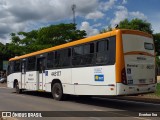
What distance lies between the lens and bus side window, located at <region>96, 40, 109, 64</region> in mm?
13798

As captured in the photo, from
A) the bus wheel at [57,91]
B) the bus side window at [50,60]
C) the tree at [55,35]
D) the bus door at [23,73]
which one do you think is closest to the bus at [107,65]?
the bus wheel at [57,91]

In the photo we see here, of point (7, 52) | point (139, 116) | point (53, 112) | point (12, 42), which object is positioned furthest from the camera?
point (7, 52)

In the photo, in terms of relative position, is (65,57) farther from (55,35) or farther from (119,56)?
(55,35)

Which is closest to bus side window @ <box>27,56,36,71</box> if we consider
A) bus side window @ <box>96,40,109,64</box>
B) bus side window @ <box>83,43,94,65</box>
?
bus side window @ <box>83,43,94,65</box>

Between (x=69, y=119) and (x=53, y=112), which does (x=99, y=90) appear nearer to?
(x=53, y=112)

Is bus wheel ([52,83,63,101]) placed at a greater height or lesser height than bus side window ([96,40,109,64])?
lesser

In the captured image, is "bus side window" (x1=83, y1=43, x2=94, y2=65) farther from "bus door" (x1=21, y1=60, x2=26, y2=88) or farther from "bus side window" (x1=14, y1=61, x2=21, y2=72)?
"bus side window" (x1=14, y1=61, x2=21, y2=72)

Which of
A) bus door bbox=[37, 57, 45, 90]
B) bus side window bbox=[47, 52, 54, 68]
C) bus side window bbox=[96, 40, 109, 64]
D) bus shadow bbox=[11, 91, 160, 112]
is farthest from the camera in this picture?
bus door bbox=[37, 57, 45, 90]

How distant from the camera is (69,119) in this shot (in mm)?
11086

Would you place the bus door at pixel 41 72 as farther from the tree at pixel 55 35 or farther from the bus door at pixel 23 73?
the tree at pixel 55 35

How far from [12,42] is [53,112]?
2046 inches


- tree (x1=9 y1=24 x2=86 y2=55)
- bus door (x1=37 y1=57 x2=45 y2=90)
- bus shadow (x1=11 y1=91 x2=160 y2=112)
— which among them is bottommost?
bus shadow (x1=11 y1=91 x2=160 y2=112)

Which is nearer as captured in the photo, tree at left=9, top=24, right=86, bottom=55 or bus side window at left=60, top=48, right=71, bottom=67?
bus side window at left=60, top=48, right=71, bottom=67

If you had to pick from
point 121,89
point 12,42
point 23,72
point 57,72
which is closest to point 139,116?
point 121,89
